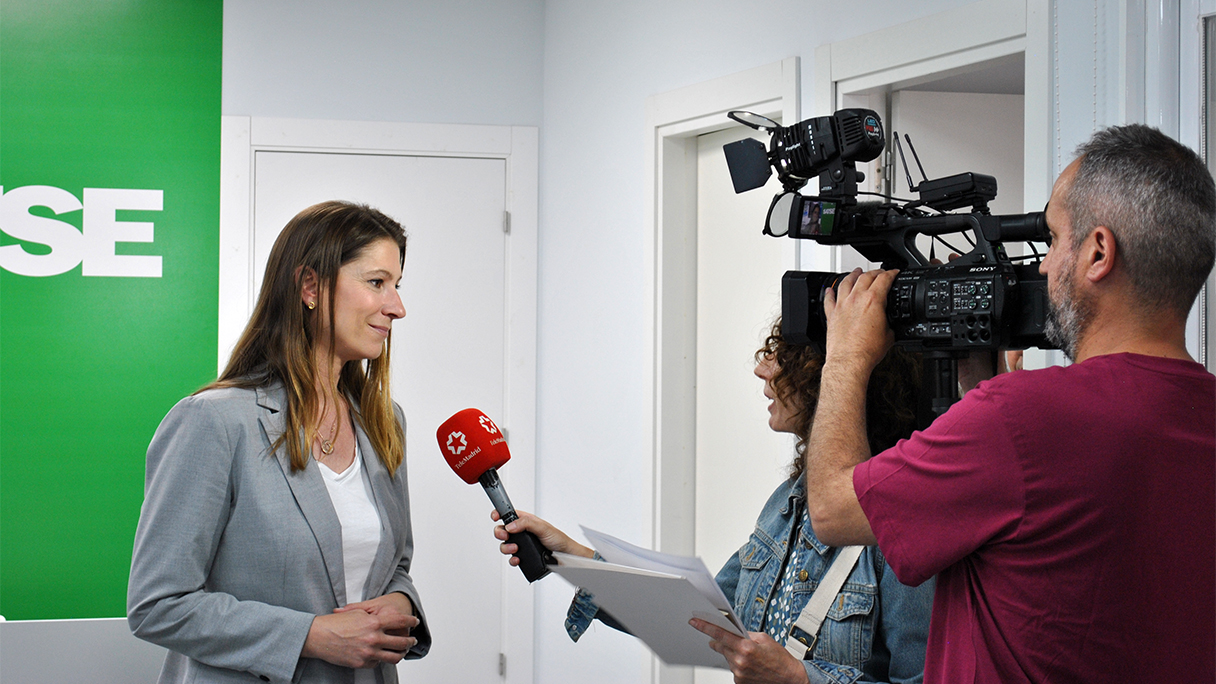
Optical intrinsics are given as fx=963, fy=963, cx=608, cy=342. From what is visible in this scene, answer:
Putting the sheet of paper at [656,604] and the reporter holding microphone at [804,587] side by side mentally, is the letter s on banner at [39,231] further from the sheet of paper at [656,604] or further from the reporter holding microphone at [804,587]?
the sheet of paper at [656,604]

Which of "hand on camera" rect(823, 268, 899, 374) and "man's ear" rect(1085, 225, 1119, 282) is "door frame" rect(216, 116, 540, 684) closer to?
"hand on camera" rect(823, 268, 899, 374)

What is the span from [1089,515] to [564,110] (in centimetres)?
277

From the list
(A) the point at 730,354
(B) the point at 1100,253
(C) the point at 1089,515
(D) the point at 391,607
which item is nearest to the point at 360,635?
(D) the point at 391,607

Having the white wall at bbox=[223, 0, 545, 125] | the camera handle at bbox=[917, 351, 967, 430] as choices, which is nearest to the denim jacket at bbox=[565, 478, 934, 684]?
the camera handle at bbox=[917, 351, 967, 430]

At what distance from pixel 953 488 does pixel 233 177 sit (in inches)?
117

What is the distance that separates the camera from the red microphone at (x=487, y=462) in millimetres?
1477

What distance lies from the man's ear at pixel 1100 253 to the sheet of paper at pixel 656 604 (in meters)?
0.56

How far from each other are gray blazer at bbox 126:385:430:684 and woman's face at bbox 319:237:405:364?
15 centimetres

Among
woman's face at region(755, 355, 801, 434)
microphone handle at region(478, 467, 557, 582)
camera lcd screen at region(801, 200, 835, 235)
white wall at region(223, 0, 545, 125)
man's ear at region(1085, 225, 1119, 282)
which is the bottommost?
microphone handle at region(478, 467, 557, 582)

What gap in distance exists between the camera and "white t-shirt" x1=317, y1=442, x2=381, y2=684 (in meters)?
1.64

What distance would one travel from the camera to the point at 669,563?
1.27 metres

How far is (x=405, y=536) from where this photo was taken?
72.2 inches

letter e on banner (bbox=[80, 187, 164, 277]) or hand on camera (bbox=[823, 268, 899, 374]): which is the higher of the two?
letter e on banner (bbox=[80, 187, 164, 277])

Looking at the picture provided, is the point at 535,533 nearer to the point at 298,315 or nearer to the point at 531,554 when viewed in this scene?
the point at 531,554
